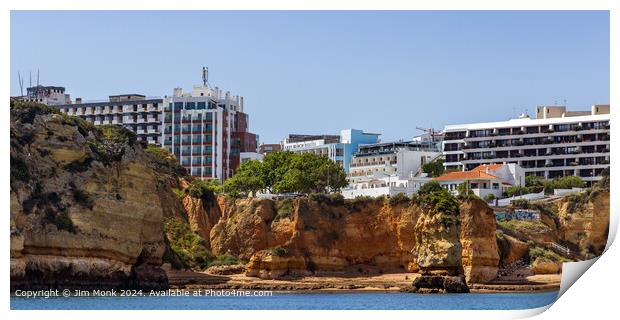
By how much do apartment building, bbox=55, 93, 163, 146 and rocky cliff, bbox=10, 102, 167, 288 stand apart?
4243 centimetres

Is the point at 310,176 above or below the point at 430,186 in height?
above

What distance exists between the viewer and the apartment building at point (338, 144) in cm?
11556

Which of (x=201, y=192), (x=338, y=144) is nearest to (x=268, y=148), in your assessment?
(x=338, y=144)

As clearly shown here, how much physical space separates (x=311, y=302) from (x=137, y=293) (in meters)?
6.90

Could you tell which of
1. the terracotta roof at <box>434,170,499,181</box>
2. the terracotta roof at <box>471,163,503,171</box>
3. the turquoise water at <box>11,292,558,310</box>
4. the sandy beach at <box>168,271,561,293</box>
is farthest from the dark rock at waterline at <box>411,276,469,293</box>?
the terracotta roof at <box>471,163,503,171</box>

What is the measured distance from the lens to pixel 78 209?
189 feet

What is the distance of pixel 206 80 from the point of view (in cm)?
10544

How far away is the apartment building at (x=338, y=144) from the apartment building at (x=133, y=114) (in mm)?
13969

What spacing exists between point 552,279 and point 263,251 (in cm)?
1422

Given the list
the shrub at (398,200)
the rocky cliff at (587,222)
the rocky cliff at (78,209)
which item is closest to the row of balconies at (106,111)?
the shrub at (398,200)

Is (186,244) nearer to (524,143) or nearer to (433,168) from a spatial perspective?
(433,168)

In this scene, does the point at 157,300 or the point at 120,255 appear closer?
the point at 157,300
